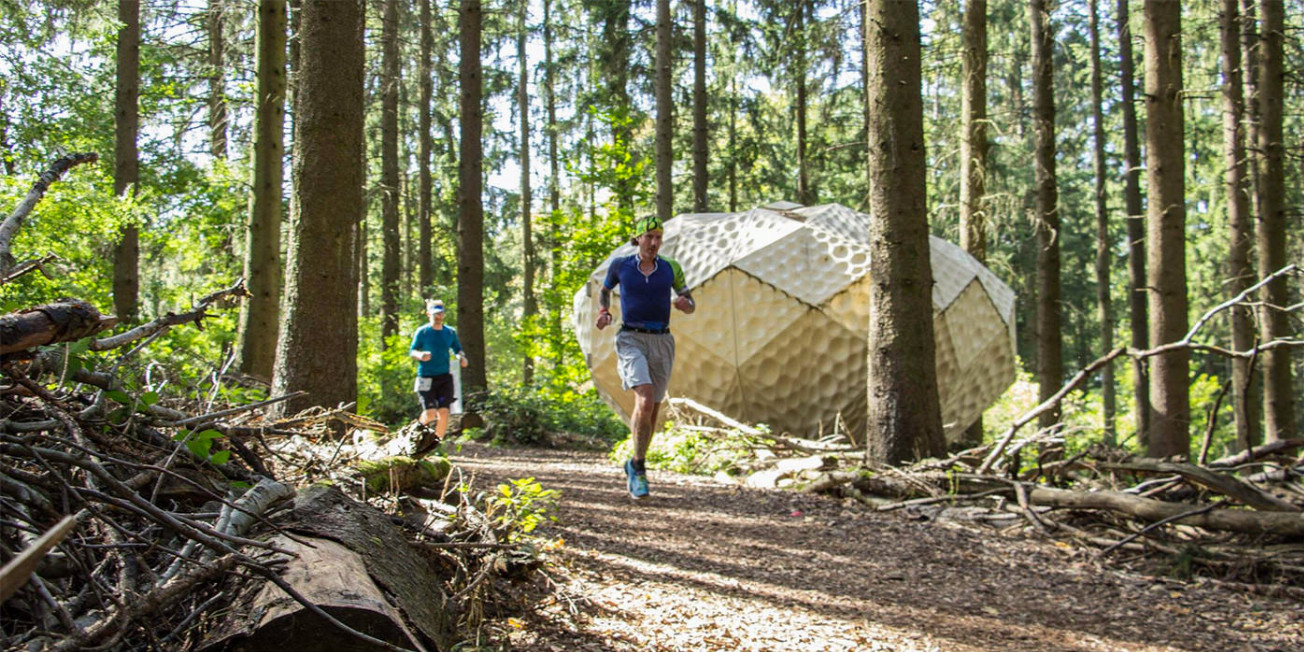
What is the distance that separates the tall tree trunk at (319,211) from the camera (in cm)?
548

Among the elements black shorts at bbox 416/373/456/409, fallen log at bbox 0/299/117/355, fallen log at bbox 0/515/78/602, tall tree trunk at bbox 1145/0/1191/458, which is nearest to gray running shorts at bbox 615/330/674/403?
black shorts at bbox 416/373/456/409

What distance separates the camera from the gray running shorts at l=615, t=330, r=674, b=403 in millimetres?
6297

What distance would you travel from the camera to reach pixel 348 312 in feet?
18.9

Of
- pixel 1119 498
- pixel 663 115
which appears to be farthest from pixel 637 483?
pixel 663 115

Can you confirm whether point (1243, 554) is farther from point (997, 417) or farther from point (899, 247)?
point (997, 417)

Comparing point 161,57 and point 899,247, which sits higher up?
point 161,57

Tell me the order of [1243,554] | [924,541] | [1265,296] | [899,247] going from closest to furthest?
[1243,554] < [924,541] < [899,247] < [1265,296]

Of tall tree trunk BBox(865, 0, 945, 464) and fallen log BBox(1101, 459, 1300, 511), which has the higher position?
tall tree trunk BBox(865, 0, 945, 464)

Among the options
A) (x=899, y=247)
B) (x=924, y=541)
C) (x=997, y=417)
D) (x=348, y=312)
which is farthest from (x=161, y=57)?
(x=997, y=417)

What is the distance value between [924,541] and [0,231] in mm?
4816

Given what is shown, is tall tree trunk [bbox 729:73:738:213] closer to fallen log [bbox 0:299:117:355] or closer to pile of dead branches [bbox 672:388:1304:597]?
pile of dead branches [bbox 672:388:1304:597]

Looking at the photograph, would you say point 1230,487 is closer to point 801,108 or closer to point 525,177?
point 801,108

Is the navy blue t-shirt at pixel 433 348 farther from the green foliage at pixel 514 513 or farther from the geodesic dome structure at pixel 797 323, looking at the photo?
the green foliage at pixel 514 513

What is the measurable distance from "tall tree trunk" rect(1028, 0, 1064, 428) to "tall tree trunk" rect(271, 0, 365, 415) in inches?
392
